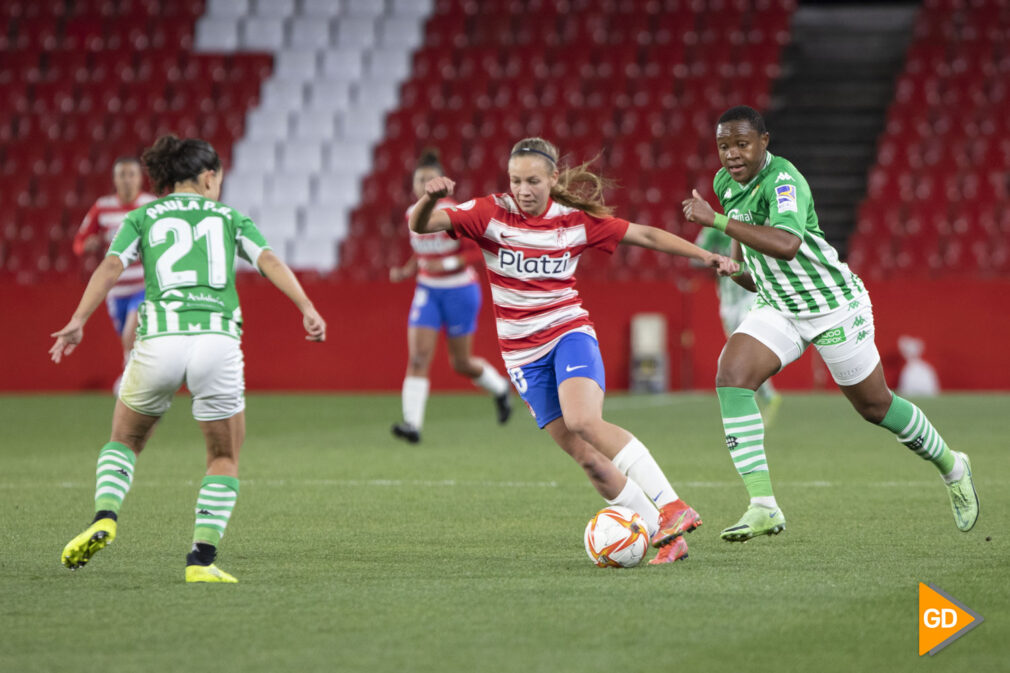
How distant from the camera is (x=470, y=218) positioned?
580 cm

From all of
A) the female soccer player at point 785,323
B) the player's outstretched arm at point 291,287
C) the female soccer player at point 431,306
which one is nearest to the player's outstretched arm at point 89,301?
the player's outstretched arm at point 291,287

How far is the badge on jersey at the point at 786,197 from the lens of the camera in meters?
6.00

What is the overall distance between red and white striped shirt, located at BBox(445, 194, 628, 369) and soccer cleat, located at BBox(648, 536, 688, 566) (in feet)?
3.18

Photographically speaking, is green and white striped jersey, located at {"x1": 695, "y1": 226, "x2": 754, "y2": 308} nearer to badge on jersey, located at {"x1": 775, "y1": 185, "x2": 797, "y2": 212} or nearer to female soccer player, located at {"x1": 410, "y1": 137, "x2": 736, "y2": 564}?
badge on jersey, located at {"x1": 775, "y1": 185, "x2": 797, "y2": 212}

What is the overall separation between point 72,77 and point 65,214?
134 inches

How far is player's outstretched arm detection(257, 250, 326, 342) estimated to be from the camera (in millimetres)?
5242

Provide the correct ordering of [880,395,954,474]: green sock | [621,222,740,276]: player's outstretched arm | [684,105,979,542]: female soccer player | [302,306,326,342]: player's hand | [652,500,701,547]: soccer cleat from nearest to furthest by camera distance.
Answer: [302,306,326,342]: player's hand, [652,500,701,547]: soccer cleat, [621,222,740,276]: player's outstretched arm, [684,105,979,542]: female soccer player, [880,395,954,474]: green sock

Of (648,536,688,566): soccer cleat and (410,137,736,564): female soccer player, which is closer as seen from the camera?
(648,536,688,566): soccer cleat

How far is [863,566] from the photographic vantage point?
545 cm

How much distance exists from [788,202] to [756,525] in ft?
4.65

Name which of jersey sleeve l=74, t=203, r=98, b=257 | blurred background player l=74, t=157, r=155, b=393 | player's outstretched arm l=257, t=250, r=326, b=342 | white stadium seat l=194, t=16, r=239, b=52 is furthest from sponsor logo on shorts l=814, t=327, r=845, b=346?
white stadium seat l=194, t=16, r=239, b=52

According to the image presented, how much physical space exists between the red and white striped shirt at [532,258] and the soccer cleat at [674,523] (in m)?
0.86

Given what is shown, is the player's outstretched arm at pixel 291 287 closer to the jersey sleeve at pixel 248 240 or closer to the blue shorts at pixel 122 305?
the jersey sleeve at pixel 248 240

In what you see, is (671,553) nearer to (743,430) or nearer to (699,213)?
(743,430)
